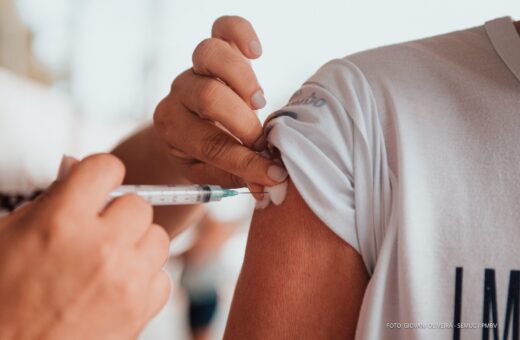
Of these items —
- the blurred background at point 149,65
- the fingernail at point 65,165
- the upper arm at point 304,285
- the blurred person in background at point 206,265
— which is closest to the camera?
the fingernail at point 65,165

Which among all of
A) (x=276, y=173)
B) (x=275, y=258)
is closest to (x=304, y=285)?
(x=275, y=258)

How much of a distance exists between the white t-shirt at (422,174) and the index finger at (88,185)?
303 mm

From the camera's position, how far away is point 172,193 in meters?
0.70

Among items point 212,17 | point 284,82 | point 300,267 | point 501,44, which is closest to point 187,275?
point 284,82

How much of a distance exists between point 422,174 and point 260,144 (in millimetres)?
259

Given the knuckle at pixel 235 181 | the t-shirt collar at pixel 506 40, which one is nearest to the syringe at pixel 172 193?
the knuckle at pixel 235 181

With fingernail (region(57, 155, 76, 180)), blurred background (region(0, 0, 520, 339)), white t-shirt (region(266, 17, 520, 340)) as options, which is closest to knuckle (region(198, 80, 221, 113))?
white t-shirt (region(266, 17, 520, 340))

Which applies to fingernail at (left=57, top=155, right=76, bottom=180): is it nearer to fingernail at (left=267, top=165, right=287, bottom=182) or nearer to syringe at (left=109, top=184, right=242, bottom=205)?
syringe at (left=109, top=184, right=242, bottom=205)

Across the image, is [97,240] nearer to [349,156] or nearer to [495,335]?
[349,156]

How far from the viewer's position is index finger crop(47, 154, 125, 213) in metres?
0.48

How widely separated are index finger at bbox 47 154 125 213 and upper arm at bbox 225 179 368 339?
1.01ft

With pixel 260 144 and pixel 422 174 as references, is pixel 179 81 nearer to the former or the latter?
pixel 260 144

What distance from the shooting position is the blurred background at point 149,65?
229 cm

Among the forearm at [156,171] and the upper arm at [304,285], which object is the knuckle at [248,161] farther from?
A: the forearm at [156,171]
